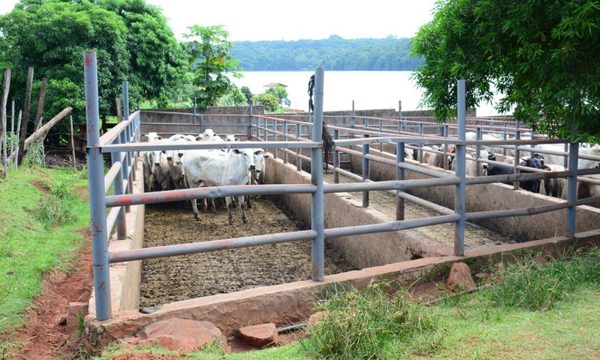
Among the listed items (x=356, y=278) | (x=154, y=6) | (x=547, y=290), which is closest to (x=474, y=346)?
(x=547, y=290)

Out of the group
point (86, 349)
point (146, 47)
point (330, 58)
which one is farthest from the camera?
point (330, 58)

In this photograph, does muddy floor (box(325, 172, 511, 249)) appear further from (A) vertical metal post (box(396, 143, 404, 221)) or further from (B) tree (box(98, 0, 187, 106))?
(B) tree (box(98, 0, 187, 106))

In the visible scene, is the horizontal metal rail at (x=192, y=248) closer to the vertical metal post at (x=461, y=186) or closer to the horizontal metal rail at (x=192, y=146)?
the horizontal metal rail at (x=192, y=146)

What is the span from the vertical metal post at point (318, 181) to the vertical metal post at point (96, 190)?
1.50 m

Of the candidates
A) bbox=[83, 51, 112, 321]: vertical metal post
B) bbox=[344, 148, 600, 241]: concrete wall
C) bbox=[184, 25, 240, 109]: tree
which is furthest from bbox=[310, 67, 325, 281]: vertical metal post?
bbox=[184, 25, 240, 109]: tree

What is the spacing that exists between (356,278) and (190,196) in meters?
1.47

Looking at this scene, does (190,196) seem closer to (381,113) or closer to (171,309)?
(171,309)

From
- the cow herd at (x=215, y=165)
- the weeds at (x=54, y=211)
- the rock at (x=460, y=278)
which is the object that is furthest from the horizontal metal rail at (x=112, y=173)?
the cow herd at (x=215, y=165)

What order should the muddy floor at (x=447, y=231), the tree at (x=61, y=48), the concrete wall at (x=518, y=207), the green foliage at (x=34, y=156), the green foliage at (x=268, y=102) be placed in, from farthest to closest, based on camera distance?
1. the green foliage at (x=268, y=102)
2. the tree at (x=61, y=48)
3. the green foliage at (x=34, y=156)
4. the muddy floor at (x=447, y=231)
5. the concrete wall at (x=518, y=207)

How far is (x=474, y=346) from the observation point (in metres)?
3.50

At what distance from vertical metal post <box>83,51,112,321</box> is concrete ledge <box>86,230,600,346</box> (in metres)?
0.23

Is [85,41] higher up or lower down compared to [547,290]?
higher up

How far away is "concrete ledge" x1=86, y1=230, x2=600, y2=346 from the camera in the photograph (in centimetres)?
395

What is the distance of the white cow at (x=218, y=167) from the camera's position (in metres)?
11.3
